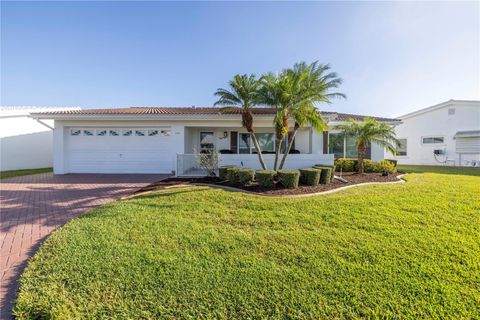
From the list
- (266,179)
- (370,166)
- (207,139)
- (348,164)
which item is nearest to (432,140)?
(370,166)

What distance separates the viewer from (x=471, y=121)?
18125 mm

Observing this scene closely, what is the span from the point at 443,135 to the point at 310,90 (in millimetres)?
18798

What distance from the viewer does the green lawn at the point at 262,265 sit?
8.93 ft

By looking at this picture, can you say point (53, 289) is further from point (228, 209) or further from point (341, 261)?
point (341, 261)

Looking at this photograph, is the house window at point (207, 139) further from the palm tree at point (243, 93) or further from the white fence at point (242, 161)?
the palm tree at point (243, 93)

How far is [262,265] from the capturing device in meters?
3.46

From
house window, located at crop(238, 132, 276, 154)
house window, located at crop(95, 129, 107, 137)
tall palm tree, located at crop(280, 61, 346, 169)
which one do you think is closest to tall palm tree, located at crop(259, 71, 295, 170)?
tall palm tree, located at crop(280, 61, 346, 169)

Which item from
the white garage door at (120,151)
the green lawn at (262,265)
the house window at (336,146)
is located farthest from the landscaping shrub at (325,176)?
the white garage door at (120,151)

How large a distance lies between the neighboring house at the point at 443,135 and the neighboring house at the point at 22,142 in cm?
3118

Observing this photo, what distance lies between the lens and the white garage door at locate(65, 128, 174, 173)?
42.4 ft

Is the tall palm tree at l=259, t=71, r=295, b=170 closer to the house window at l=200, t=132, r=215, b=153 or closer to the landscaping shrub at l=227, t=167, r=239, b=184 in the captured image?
the landscaping shrub at l=227, t=167, r=239, b=184

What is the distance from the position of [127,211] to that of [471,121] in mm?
27124

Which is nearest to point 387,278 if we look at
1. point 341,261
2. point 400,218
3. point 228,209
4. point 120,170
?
point 341,261

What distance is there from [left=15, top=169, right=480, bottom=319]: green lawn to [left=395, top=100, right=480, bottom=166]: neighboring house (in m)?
17.5
